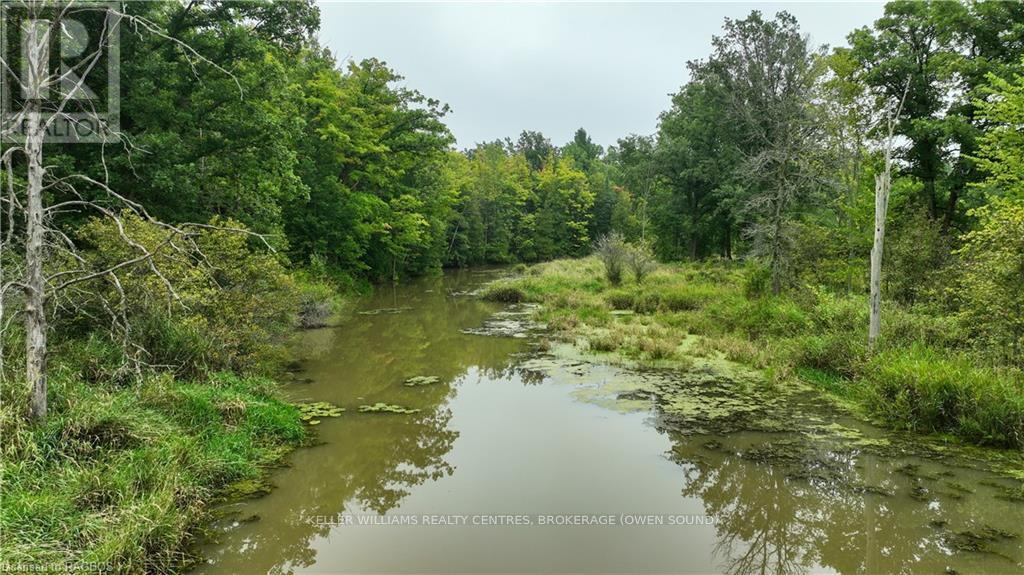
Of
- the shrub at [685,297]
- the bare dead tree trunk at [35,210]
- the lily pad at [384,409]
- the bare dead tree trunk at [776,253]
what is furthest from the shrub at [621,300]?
the bare dead tree trunk at [35,210]

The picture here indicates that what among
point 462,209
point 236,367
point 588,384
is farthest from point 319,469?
point 462,209

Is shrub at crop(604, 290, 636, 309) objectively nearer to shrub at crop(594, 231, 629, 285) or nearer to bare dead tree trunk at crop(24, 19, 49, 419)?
shrub at crop(594, 231, 629, 285)

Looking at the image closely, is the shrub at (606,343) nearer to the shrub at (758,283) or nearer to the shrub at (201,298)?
the shrub at (758,283)

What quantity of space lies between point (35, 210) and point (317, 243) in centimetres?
1823

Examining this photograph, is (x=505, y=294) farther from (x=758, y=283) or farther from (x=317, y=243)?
(x=758, y=283)

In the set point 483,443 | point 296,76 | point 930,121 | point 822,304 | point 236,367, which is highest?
point 296,76

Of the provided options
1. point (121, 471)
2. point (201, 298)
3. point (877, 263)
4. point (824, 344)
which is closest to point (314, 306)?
point (201, 298)

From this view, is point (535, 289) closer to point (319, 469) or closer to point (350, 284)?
point (350, 284)

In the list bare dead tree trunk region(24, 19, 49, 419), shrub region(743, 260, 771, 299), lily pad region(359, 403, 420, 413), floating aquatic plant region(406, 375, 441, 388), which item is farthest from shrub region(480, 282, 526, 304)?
bare dead tree trunk region(24, 19, 49, 419)

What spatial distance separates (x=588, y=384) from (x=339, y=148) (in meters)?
17.3

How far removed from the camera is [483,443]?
7.59 metres

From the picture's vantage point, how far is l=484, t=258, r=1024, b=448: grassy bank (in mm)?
7281

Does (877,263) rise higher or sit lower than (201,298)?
higher

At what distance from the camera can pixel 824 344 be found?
1034 cm
